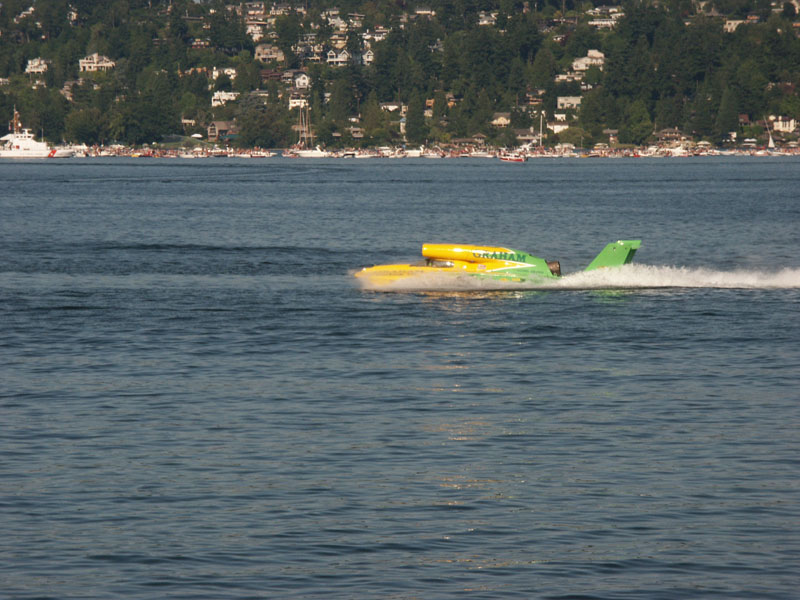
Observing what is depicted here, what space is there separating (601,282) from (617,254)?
4.73ft

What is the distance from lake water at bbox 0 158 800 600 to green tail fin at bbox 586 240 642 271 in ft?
2.58

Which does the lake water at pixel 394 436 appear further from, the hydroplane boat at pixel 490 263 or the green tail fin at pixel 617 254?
the hydroplane boat at pixel 490 263

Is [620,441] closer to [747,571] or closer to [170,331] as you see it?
[747,571]

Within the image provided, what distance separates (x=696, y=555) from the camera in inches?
753

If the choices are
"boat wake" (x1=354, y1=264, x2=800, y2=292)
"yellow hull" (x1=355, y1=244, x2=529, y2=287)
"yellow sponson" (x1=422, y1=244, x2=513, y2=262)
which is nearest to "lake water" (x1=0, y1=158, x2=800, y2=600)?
"boat wake" (x1=354, y1=264, x2=800, y2=292)

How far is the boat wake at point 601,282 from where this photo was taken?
4888 centimetres

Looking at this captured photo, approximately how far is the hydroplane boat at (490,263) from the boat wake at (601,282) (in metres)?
0.19

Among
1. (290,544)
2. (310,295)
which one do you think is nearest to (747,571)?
(290,544)

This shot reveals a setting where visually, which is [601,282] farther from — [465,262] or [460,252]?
[460,252]

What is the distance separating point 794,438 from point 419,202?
346 ft

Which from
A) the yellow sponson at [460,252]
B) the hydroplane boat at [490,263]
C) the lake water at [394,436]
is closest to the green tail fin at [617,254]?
the hydroplane boat at [490,263]

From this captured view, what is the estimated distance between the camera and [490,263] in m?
48.5

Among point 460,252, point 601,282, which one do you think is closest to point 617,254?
point 601,282

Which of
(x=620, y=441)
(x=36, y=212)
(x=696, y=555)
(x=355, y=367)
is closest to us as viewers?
(x=696, y=555)
